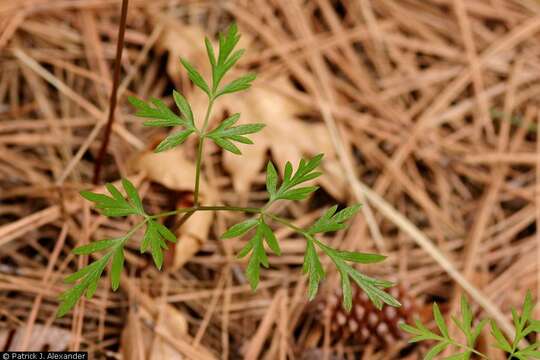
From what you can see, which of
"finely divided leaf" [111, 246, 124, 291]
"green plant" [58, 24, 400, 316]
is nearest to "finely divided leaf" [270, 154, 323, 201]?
"green plant" [58, 24, 400, 316]

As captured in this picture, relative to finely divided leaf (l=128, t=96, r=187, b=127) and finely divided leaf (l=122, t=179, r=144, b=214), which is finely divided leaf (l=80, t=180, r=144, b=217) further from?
finely divided leaf (l=128, t=96, r=187, b=127)

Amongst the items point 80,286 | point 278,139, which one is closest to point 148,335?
point 80,286

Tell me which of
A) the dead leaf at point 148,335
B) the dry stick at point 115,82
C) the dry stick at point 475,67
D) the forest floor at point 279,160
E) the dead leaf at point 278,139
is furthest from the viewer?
the dry stick at point 475,67

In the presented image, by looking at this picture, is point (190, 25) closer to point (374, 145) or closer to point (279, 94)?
point (279, 94)

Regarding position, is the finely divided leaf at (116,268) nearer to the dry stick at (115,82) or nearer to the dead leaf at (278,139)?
the dry stick at (115,82)

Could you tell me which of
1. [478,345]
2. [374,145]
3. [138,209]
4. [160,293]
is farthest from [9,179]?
[478,345]

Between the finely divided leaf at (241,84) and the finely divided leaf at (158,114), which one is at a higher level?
the finely divided leaf at (241,84)

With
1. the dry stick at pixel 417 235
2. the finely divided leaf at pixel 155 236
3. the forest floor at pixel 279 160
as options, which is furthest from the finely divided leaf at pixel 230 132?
the dry stick at pixel 417 235

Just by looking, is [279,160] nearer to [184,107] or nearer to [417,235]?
[417,235]
